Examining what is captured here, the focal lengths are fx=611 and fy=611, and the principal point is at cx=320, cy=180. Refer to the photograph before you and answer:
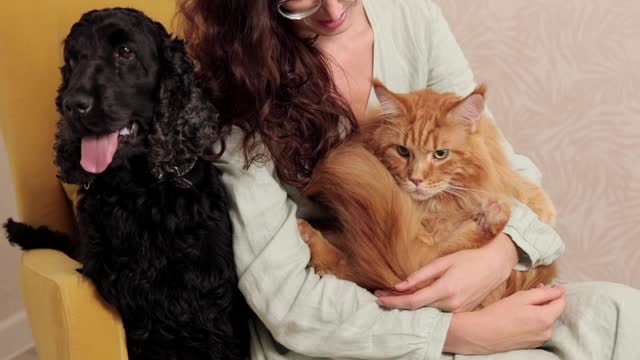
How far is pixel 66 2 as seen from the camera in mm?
1262

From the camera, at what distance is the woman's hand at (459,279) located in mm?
1097

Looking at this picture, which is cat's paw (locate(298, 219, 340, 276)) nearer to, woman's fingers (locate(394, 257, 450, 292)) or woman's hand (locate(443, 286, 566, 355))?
woman's fingers (locate(394, 257, 450, 292))

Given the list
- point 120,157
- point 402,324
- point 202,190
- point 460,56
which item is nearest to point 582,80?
point 460,56

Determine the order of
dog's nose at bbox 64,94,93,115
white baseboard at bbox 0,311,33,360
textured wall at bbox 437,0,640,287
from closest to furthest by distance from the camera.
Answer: dog's nose at bbox 64,94,93,115
textured wall at bbox 437,0,640,287
white baseboard at bbox 0,311,33,360

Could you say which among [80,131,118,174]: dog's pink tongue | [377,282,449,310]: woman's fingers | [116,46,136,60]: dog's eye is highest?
[116,46,136,60]: dog's eye

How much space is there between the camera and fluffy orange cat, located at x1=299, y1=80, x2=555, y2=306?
111 centimetres

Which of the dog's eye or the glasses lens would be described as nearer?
the dog's eye

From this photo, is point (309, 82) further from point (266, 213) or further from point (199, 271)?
point (199, 271)

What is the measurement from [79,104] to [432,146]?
61 cm

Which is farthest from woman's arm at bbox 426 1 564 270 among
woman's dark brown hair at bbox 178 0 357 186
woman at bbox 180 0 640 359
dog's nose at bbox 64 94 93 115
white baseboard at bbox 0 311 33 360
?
white baseboard at bbox 0 311 33 360

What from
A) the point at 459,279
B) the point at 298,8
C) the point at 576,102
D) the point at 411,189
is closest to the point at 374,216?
the point at 411,189

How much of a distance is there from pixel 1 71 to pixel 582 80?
1.66m

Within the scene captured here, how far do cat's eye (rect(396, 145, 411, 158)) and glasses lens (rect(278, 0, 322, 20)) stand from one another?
12.1 inches

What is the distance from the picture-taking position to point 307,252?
1.16m
